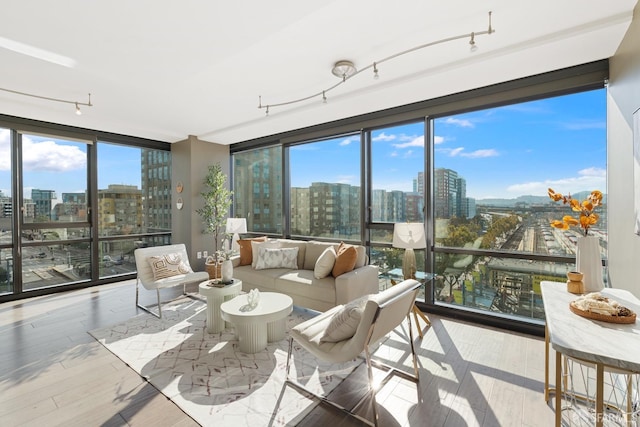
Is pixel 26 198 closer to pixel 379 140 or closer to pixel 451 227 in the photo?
pixel 379 140

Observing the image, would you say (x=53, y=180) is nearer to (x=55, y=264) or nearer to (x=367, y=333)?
(x=55, y=264)

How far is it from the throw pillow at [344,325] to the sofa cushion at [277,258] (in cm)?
223

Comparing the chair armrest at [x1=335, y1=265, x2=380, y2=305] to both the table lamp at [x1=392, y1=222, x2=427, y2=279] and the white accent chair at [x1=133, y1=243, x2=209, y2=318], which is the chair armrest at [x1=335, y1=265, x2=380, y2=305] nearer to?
the table lamp at [x1=392, y1=222, x2=427, y2=279]

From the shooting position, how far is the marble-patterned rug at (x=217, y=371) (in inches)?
78.9

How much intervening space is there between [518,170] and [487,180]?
1.05ft

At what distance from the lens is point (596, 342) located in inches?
50.3

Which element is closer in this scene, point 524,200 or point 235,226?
point 524,200

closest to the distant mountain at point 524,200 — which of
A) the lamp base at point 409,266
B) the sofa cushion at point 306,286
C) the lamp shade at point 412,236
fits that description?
the lamp shade at point 412,236

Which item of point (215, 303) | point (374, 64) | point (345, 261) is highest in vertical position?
point (374, 64)

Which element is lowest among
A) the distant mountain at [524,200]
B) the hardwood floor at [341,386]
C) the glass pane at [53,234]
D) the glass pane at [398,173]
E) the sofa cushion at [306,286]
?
the hardwood floor at [341,386]

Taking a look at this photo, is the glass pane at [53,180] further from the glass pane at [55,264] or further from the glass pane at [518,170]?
the glass pane at [518,170]

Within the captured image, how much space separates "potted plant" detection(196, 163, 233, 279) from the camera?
568cm

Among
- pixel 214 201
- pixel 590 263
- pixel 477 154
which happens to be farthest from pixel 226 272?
pixel 477 154

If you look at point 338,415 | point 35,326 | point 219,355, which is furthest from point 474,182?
point 35,326
